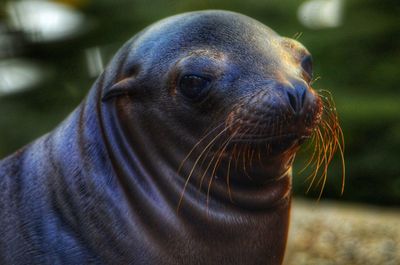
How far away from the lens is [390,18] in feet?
28.9

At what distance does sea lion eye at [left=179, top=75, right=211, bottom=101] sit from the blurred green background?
16.4 ft

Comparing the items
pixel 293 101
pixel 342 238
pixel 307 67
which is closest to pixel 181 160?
pixel 293 101

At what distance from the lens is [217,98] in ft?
10.2

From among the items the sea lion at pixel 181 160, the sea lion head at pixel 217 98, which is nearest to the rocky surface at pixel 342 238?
the sea lion at pixel 181 160

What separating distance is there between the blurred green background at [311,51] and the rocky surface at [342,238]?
5.11ft

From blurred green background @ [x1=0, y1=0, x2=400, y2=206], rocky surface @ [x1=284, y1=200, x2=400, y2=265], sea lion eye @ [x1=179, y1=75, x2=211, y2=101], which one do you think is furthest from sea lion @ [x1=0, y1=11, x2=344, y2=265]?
blurred green background @ [x1=0, y1=0, x2=400, y2=206]

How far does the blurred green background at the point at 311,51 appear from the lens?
27.6 feet

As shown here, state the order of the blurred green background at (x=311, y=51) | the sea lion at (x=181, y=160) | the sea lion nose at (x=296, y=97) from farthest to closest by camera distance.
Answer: the blurred green background at (x=311, y=51), the sea lion at (x=181, y=160), the sea lion nose at (x=296, y=97)

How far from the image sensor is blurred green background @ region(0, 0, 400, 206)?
331 inches

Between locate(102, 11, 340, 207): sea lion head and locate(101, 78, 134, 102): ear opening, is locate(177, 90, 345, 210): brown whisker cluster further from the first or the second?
locate(101, 78, 134, 102): ear opening

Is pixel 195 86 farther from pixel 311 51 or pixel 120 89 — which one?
pixel 311 51

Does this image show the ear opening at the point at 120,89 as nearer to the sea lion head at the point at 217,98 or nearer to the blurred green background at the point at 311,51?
the sea lion head at the point at 217,98

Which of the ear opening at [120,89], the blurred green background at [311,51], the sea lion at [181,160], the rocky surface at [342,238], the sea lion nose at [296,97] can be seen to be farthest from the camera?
the blurred green background at [311,51]

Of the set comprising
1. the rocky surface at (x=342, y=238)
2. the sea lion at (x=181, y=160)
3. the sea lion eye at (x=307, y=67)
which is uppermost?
the sea lion eye at (x=307, y=67)
